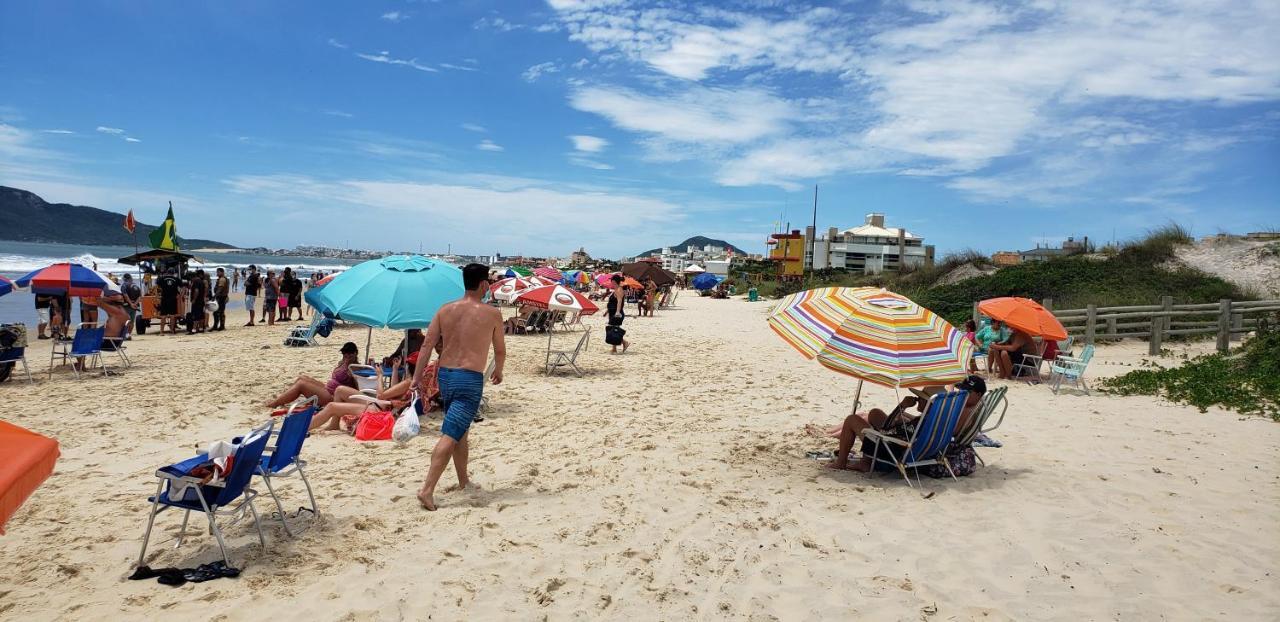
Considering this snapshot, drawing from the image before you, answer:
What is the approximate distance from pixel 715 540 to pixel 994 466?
2.92 m

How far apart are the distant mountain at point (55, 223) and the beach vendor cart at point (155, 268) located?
125 meters

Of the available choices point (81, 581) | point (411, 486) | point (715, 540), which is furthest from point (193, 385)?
point (715, 540)

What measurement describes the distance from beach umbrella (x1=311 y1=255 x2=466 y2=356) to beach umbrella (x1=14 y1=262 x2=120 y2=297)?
5391 millimetres

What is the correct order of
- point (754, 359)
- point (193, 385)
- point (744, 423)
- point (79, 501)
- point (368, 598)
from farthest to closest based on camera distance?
1. point (754, 359)
2. point (193, 385)
3. point (744, 423)
4. point (79, 501)
5. point (368, 598)

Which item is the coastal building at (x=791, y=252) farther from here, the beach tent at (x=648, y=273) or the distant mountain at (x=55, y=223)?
the distant mountain at (x=55, y=223)

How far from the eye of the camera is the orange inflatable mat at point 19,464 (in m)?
1.99

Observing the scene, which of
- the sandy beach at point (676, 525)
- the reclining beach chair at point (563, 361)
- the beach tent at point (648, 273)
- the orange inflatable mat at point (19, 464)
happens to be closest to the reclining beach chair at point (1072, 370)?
the sandy beach at point (676, 525)

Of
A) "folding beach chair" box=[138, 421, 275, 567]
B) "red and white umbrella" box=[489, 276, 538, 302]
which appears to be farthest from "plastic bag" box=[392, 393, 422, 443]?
"red and white umbrella" box=[489, 276, 538, 302]

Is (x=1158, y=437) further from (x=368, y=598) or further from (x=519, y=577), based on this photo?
(x=368, y=598)

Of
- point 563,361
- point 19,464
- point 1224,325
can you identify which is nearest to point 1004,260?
point 1224,325

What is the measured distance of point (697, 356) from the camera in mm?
12523

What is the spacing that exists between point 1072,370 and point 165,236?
18430 mm

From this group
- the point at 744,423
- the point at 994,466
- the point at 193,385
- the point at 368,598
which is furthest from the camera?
the point at 193,385

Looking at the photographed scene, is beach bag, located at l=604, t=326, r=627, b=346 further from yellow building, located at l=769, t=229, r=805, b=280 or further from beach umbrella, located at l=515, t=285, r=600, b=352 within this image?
yellow building, located at l=769, t=229, r=805, b=280
